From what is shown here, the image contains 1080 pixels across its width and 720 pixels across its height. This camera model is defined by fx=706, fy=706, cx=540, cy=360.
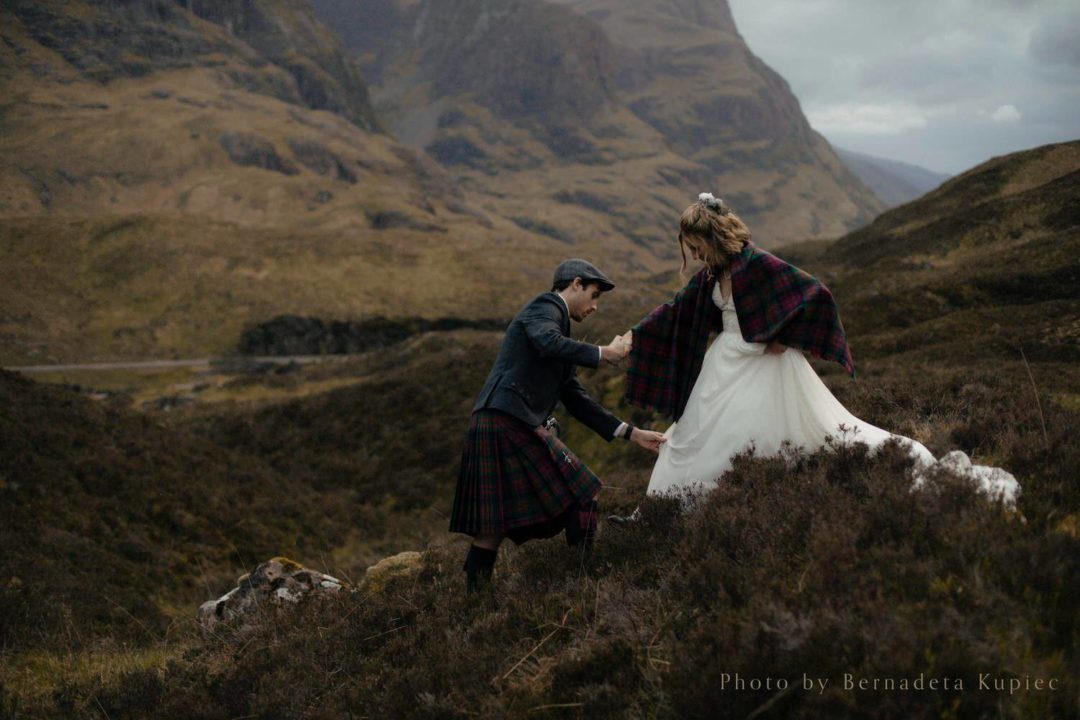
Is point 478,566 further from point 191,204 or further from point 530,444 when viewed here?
point 191,204

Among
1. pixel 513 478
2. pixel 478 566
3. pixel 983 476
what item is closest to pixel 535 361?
pixel 513 478

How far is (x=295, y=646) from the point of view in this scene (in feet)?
18.4

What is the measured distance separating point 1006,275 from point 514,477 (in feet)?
51.5

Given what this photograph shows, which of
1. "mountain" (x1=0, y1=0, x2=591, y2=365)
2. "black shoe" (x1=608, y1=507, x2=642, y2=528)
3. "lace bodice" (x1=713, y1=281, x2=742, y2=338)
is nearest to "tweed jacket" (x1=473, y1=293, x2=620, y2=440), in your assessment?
"black shoe" (x1=608, y1=507, x2=642, y2=528)

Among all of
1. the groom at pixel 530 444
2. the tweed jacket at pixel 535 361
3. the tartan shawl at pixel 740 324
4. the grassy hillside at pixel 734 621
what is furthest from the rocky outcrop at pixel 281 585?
the tartan shawl at pixel 740 324

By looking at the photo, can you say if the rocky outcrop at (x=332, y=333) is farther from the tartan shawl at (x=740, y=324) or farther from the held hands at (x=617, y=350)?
the held hands at (x=617, y=350)

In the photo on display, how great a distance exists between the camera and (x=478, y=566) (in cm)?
554

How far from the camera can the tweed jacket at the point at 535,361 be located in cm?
508

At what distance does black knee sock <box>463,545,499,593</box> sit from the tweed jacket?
113 centimetres

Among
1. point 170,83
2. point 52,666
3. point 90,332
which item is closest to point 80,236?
point 90,332

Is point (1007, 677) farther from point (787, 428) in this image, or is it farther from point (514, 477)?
point (514, 477)

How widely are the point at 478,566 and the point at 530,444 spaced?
112cm

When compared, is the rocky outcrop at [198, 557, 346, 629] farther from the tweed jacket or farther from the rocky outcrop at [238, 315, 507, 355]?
the rocky outcrop at [238, 315, 507, 355]

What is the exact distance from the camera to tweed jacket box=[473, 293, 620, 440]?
5.08 metres
